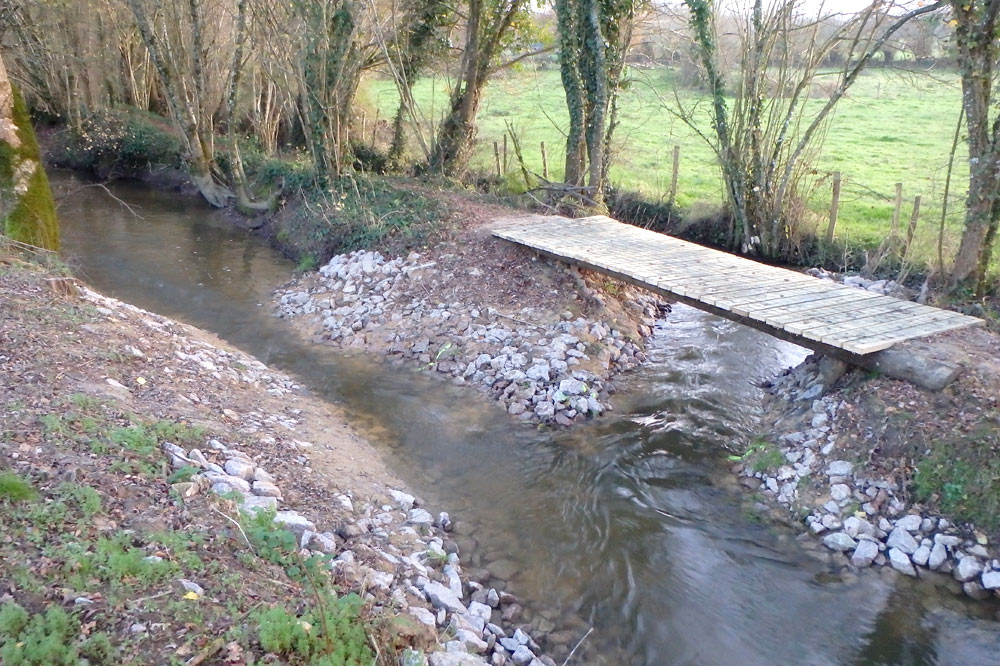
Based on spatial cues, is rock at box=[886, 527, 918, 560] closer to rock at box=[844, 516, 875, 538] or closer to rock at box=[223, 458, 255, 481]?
rock at box=[844, 516, 875, 538]

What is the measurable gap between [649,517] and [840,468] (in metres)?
1.87

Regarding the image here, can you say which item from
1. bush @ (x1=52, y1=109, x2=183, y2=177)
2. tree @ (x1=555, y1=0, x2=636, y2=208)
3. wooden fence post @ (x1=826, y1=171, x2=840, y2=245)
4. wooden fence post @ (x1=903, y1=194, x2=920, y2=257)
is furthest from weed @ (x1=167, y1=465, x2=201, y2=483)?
bush @ (x1=52, y1=109, x2=183, y2=177)

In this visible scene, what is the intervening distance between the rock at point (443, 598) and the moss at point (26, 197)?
7.00 metres

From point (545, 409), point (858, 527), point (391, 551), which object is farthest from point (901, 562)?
point (391, 551)

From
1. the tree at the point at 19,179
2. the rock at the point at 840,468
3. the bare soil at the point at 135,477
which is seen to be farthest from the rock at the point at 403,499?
the tree at the point at 19,179

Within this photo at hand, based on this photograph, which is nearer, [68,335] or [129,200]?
[68,335]

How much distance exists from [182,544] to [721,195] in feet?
41.7

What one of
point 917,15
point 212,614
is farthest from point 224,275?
point 917,15

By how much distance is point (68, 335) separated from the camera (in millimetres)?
6836

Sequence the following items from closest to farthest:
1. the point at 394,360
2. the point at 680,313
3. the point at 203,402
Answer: the point at 203,402
the point at 394,360
the point at 680,313

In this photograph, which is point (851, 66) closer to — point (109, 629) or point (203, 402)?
point (203, 402)

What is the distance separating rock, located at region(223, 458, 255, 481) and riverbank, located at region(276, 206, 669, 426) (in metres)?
3.50

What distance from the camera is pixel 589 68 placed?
1348cm

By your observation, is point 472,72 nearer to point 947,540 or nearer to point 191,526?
point 947,540
